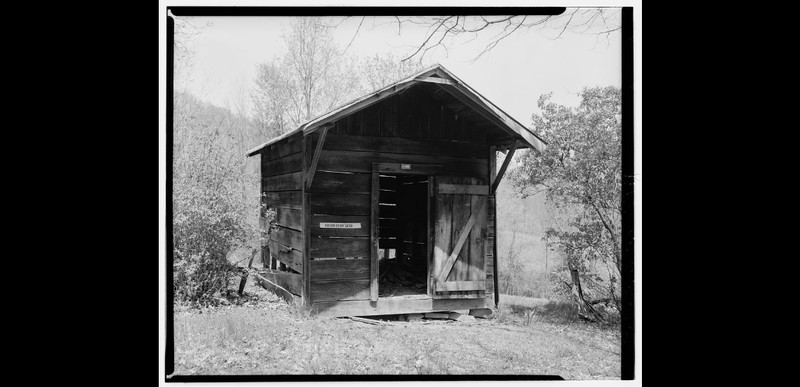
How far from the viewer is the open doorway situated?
25.0 feet

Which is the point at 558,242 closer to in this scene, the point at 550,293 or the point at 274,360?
the point at 550,293

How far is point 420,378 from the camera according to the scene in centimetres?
421

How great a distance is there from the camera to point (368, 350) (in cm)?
450

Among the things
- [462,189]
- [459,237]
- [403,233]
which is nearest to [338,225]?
[459,237]

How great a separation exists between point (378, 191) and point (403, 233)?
10.5ft

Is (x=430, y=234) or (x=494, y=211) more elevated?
(x=494, y=211)

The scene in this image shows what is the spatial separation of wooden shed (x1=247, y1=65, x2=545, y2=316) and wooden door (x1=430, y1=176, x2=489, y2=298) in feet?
0.05

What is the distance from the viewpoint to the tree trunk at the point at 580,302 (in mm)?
4914

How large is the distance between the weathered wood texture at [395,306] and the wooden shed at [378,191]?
0.01m

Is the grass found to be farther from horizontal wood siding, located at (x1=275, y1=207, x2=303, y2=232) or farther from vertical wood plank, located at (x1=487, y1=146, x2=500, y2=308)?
vertical wood plank, located at (x1=487, y1=146, x2=500, y2=308)

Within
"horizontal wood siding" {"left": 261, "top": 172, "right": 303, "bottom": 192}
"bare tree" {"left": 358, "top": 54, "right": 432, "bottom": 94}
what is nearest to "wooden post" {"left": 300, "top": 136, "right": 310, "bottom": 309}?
"horizontal wood siding" {"left": 261, "top": 172, "right": 303, "bottom": 192}

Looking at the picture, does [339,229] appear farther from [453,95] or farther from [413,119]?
[453,95]
